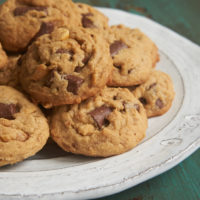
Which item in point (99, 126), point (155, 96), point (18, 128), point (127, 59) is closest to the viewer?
point (18, 128)

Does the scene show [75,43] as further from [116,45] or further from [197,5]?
[197,5]

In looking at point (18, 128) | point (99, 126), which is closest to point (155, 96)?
point (99, 126)

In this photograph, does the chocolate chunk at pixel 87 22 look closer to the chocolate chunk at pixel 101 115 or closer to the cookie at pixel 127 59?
the cookie at pixel 127 59

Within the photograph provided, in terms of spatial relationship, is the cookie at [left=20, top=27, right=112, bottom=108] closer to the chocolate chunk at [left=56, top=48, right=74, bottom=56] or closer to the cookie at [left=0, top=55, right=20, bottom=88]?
the chocolate chunk at [left=56, top=48, right=74, bottom=56]

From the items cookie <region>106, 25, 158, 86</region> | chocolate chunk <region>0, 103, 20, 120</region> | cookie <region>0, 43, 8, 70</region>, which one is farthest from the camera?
cookie <region>106, 25, 158, 86</region>

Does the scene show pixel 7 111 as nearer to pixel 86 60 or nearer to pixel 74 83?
pixel 74 83

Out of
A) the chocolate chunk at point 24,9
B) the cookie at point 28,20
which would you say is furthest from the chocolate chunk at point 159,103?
the chocolate chunk at point 24,9

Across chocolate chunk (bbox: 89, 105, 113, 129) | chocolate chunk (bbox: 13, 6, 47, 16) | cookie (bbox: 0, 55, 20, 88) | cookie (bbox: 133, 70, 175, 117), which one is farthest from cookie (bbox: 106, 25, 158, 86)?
cookie (bbox: 0, 55, 20, 88)
